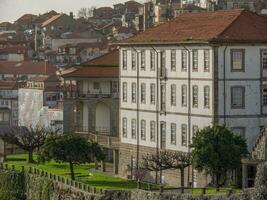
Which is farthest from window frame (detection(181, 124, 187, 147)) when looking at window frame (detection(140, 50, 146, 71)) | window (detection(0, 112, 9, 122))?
window (detection(0, 112, 9, 122))

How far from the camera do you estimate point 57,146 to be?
6881 cm

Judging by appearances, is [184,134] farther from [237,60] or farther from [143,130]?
[143,130]

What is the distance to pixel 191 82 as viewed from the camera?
64250 millimetres

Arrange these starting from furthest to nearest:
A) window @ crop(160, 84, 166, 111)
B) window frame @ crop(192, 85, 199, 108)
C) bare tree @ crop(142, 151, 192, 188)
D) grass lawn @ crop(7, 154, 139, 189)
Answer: window @ crop(160, 84, 166, 111)
grass lawn @ crop(7, 154, 139, 189)
window frame @ crop(192, 85, 199, 108)
bare tree @ crop(142, 151, 192, 188)

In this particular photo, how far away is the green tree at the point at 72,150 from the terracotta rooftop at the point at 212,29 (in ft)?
19.8

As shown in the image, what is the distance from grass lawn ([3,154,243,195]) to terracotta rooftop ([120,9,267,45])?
A: 7.22m

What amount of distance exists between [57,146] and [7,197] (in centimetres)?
545

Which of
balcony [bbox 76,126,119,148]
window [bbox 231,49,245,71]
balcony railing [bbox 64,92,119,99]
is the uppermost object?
window [bbox 231,49,245,71]

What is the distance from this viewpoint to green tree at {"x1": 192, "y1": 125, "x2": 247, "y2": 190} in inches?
2298

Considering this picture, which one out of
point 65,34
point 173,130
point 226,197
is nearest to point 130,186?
point 173,130

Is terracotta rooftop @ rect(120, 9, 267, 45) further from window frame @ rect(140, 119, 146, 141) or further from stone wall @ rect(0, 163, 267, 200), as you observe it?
stone wall @ rect(0, 163, 267, 200)

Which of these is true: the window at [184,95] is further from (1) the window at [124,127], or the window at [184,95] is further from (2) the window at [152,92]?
(1) the window at [124,127]

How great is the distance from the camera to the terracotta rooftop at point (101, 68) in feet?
269

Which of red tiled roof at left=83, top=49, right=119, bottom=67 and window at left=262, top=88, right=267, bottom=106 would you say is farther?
red tiled roof at left=83, top=49, right=119, bottom=67
